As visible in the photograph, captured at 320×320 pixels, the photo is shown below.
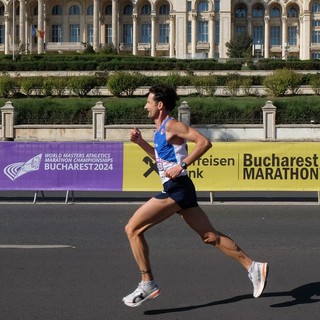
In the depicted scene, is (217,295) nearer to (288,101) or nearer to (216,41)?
(288,101)

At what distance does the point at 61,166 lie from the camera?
15.0 m

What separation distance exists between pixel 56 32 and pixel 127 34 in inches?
333

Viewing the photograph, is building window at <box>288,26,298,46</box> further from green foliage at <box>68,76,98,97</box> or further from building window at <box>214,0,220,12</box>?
green foliage at <box>68,76,98,97</box>

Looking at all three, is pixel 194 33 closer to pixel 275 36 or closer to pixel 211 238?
pixel 275 36

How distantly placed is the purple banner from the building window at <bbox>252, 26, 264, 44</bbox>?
247ft

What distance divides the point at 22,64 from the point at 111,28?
33403mm

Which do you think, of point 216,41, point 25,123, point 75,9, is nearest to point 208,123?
point 25,123

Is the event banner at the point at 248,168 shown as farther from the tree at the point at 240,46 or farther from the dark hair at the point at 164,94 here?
the tree at the point at 240,46

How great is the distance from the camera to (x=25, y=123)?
3697 cm

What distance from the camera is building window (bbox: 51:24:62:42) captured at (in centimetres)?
8969

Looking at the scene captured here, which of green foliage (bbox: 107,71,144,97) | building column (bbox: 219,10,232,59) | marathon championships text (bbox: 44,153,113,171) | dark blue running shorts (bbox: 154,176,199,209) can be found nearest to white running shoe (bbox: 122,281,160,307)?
dark blue running shorts (bbox: 154,176,199,209)

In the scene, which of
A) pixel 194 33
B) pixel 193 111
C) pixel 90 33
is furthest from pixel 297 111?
pixel 90 33

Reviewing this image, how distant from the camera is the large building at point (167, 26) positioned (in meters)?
85.6

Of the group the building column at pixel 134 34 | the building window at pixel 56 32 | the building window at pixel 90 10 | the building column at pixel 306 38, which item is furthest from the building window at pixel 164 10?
the building column at pixel 306 38
